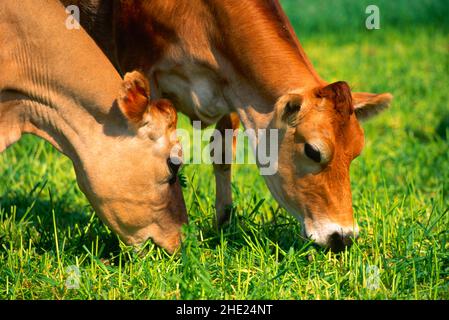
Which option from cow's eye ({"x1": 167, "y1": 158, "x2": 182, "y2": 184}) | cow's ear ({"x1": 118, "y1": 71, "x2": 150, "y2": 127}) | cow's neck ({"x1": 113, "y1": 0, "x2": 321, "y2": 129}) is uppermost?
cow's neck ({"x1": 113, "y1": 0, "x2": 321, "y2": 129})

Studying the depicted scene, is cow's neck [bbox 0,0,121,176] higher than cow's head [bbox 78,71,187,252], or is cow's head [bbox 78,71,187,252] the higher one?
cow's neck [bbox 0,0,121,176]

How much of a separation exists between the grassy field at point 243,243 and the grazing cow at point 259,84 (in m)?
0.28

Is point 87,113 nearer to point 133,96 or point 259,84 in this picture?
point 133,96

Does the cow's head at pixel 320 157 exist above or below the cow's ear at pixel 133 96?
below

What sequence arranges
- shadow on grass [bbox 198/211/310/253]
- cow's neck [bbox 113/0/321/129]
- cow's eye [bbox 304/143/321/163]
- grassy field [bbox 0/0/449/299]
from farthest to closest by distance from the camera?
shadow on grass [bbox 198/211/310/253] < cow's neck [bbox 113/0/321/129] < cow's eye [bbox 304/143/321/163] < grassy field [bbox 0/0/449/299]

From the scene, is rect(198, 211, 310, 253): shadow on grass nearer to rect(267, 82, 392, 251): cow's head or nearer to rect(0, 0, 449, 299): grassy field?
rect(0, 0, 449, 299): grassy field

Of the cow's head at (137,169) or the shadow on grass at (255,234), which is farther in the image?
the shadow on grass at (255,234)

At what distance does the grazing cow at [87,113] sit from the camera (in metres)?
4.44

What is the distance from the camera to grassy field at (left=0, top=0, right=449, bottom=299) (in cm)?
425

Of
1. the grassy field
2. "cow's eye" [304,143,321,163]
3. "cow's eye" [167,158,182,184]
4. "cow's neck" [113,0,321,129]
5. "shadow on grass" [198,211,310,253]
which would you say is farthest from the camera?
"shadow on grass" [198,211,310,253]

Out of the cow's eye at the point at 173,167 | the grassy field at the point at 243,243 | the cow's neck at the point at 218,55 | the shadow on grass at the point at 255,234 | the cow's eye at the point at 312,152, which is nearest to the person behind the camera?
the grassy field at the point at 243,243

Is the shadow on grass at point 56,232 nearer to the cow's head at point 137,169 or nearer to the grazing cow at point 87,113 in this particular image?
the cow's head at point 137,169

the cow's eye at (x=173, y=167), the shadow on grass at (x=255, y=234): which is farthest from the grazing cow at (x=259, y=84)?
the cow's eye at (x=173, y=167)

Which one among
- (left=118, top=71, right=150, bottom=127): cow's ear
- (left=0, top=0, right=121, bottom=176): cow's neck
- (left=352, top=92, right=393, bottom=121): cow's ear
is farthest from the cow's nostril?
(left=0, top=0, right=121, bottom=176): cow's neck
